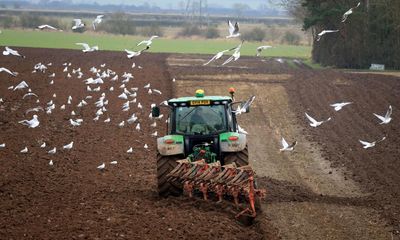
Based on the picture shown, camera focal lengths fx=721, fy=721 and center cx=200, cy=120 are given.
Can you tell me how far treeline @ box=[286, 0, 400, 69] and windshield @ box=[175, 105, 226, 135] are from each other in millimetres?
34116

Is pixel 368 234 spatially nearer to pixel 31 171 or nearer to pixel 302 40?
pixel 31 171

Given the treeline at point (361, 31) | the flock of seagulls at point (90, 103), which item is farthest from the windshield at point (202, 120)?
the treeline at point (361, 31)

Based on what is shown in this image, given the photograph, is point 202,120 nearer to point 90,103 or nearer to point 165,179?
point 165,179

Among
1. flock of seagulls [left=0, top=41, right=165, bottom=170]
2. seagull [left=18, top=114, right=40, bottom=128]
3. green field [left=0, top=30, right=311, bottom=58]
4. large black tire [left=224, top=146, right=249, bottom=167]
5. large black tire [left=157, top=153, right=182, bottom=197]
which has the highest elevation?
large black tire [left=224, top=146, right=249, bottom=167]

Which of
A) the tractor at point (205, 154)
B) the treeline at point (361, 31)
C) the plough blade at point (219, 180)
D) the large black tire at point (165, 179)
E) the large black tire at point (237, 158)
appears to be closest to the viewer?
the plough blade at point (219, 180)

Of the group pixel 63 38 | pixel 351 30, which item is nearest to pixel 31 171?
pixel 351 30

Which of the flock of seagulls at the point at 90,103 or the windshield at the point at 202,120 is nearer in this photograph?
the windshield at the point at 202,120

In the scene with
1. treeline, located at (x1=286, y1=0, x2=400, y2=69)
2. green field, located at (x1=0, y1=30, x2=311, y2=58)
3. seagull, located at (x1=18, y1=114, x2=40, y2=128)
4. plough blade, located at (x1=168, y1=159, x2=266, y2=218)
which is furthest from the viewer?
green field, located at (x1=0, y1=30, x2=311, y2=58)

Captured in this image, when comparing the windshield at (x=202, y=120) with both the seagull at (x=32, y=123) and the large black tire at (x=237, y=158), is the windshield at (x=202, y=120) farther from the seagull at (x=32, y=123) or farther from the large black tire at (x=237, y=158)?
the seagull at (x=32, y=123)

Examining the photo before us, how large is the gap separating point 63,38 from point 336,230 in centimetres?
6360

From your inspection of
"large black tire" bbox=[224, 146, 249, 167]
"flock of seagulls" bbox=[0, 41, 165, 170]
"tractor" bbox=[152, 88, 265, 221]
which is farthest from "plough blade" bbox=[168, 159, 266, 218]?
"flock of seagulls" bbox=[0, 41, 165, 170]

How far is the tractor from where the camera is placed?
11711mm

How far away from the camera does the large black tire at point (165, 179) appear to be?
1241 centimetres

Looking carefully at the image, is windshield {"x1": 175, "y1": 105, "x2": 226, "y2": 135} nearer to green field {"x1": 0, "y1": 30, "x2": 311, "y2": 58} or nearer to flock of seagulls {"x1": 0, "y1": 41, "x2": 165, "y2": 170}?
flock of seagulls {"x1": 0, "y1": 41, "x2": 165, "y2": 170}
